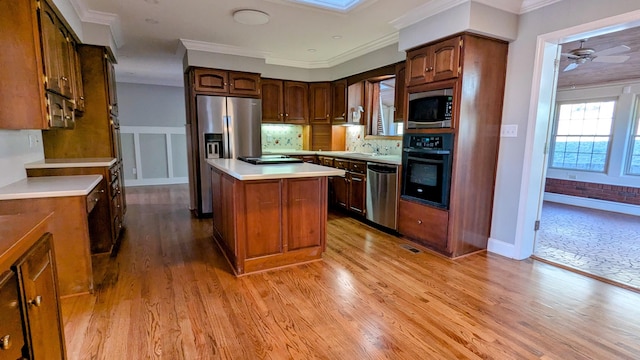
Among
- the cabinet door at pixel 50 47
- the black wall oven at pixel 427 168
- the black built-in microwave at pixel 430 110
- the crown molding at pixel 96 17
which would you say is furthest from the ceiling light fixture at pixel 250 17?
the black wall oven at pixel 427 168

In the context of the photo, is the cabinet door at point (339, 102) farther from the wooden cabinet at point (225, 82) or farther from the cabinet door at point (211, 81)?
the cabinet door at point (211, 81)

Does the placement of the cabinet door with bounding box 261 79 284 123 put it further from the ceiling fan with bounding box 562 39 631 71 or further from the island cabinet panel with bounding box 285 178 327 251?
the ceiling fan with bounding box 562 39 631 71

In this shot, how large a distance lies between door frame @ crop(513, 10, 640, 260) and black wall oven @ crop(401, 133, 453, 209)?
71cm

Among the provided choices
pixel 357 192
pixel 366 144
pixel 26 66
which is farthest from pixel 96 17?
pixel 366 144

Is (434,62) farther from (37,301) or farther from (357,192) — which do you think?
(37,301)

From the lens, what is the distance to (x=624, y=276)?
8.98ft

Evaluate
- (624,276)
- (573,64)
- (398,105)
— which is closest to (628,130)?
(573,64)

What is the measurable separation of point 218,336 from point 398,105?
3.28 meters

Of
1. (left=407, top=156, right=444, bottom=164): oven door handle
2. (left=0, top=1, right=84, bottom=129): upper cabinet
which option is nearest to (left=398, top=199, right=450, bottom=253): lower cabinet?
(left=407, top=156, right=444, bottom=164): oven door handle

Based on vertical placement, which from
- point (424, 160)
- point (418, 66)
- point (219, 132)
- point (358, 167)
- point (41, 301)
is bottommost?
point (41, 301)

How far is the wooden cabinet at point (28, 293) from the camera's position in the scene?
0.92 meters

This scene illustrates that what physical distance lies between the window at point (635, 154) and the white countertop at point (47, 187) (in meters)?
7.62

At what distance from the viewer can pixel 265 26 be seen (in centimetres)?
367

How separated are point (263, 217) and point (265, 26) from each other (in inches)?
90.8
